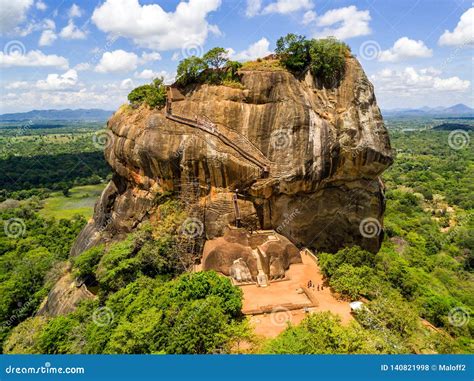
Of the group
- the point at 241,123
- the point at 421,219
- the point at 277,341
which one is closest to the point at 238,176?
the point at 241,123

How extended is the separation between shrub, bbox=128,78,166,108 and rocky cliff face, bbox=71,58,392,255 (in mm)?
857

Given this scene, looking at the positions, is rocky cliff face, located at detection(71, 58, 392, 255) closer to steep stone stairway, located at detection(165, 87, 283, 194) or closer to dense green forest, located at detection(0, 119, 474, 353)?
steep stone stairway, located at detection(165, 87, 283, 194)

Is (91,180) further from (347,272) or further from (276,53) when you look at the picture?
(347,272)

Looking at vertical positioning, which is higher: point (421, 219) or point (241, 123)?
point (241, 123)

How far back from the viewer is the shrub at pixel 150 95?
25.9 meters

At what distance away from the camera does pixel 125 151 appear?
26.5 m

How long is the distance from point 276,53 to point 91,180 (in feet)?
236

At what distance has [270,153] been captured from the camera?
23281mm

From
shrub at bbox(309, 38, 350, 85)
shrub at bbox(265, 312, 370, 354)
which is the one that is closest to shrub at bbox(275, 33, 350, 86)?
shrub at bbox(309, 38, 350, 85)

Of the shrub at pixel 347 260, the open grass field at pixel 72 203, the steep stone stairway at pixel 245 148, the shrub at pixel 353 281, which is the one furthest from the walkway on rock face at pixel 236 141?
the open grass field at pixel 72 203

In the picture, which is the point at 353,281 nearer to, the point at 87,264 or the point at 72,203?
the point at 87,264

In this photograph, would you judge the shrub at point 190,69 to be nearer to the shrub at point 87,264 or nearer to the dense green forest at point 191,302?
the dense green forest at point 191,302

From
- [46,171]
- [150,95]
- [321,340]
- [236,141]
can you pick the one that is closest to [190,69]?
[150,95]

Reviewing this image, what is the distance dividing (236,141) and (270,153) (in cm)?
242
